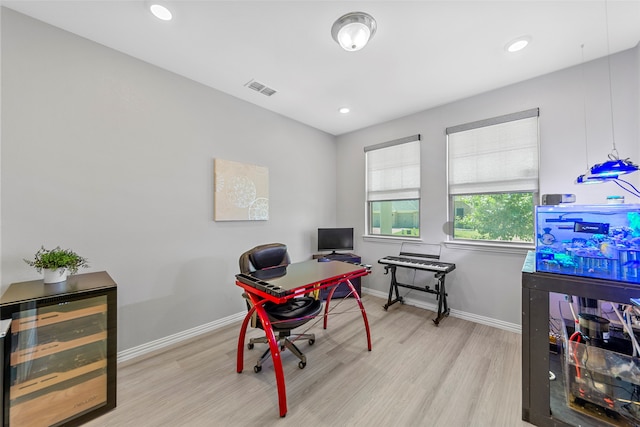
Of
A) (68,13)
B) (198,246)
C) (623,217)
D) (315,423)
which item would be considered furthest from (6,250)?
(623,217)

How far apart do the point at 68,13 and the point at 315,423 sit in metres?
3.56

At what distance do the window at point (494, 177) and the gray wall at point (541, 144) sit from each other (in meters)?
0.11

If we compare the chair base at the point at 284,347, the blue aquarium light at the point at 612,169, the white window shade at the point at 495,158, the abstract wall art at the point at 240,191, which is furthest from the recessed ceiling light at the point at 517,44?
the chair base at the point at 284,347

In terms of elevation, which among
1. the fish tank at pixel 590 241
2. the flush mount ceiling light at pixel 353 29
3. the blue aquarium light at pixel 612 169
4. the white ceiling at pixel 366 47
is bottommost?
the fish tank at pixel 590 241

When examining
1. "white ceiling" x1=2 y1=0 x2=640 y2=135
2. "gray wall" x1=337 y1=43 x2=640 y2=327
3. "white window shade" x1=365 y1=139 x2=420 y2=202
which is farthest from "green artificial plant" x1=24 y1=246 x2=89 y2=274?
"white window shade" x1=365 y1=139 x2=420 y2=202

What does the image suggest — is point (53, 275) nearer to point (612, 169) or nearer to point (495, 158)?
point (612, 169)

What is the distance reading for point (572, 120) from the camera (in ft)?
8.18

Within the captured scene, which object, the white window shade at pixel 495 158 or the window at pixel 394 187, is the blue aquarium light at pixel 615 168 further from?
the window at pixel 394 187

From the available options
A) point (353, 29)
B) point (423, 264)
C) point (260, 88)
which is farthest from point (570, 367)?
point (260, 88)

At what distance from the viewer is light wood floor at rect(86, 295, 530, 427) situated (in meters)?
1.64

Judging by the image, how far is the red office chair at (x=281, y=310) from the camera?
2.03m

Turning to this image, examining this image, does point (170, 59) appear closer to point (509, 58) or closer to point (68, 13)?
point (68, 13)

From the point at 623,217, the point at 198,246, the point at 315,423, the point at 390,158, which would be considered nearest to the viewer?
the point at 623,217

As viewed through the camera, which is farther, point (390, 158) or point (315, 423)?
point (390, 158)
